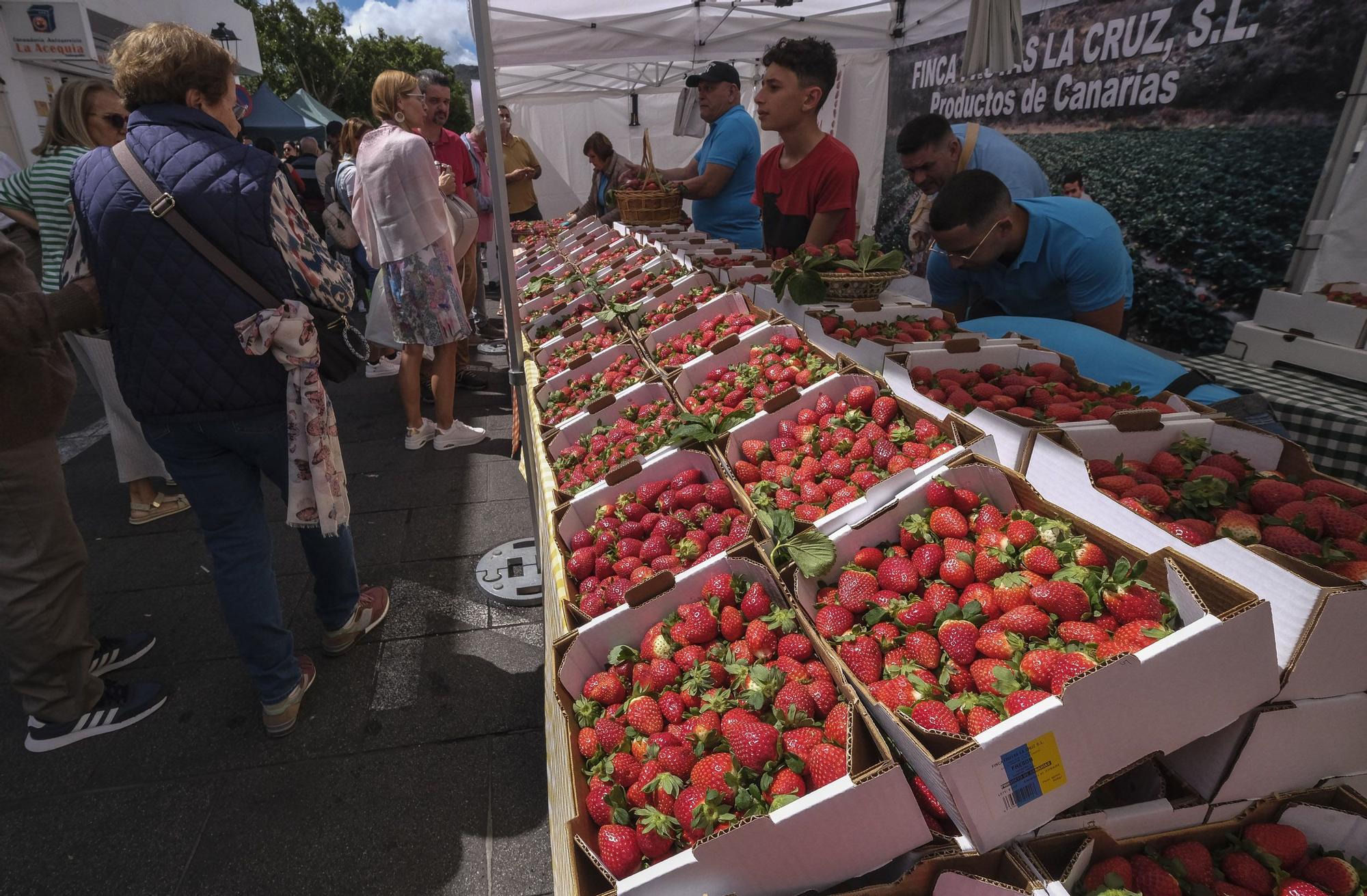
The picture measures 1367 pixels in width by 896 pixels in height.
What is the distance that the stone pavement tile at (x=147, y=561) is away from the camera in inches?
129

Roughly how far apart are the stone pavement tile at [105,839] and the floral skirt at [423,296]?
2.68 metres

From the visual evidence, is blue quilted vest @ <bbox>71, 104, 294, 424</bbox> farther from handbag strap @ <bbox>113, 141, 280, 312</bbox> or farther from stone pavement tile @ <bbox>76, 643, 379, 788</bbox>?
stone pavement tile @ <bbox>76, 643, 379, 788</bbox>

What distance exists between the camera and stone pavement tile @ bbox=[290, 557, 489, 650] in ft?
9.53

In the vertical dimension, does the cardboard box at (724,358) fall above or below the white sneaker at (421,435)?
above

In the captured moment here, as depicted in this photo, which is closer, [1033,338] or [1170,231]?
[1033,338]

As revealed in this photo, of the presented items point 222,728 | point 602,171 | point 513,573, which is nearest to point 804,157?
point 513,573

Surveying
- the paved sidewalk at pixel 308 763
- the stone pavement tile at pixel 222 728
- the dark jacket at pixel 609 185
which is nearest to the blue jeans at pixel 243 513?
the stone pavement tile at pixel 222 728

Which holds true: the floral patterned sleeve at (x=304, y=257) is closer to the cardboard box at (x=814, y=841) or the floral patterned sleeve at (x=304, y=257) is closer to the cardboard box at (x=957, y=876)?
the cardboard box at (x=814, y=841)

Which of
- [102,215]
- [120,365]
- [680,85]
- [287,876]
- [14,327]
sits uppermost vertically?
[680,85]

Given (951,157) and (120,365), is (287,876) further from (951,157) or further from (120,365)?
(951,157)

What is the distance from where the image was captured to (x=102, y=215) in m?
1.79

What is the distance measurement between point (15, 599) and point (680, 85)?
41.9 feet

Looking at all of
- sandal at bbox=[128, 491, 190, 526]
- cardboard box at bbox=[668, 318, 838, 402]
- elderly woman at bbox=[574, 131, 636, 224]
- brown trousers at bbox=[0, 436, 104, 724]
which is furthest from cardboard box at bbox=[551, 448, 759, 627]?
elderly woman at bbox=[574, 131, 636, 224]

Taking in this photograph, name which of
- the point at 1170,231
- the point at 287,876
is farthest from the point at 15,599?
the point at 1170,231
